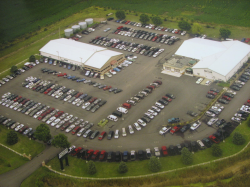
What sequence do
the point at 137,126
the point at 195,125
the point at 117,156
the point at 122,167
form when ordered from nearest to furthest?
the point at 122,167, the point at 117,156, the point at 195,125, the point at 137,126

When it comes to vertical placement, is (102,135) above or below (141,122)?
below

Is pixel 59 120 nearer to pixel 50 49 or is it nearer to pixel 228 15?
pixel 50 49

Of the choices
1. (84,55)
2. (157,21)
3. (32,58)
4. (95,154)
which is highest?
(157,21)

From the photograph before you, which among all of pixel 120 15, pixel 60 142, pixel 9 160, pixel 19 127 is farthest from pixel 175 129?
pixel 120 15

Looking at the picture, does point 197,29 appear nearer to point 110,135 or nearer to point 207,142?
point 207,142

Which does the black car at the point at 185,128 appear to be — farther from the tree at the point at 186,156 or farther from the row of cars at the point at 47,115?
the row of cars at the point at 47,115

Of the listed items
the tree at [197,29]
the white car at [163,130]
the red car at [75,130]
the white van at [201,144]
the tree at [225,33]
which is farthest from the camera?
the tree at [197,29]

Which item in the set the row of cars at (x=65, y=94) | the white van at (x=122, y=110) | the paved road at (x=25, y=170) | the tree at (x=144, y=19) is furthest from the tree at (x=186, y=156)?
the tree at (x=144, y=19)
